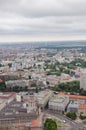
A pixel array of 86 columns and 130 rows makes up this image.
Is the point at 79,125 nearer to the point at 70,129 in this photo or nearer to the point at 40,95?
the point at 70,129

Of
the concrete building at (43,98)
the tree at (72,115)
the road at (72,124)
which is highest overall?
the concrete building at (43,98)

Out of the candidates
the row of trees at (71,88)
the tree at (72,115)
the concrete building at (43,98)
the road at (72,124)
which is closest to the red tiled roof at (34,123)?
the road at (72,124)

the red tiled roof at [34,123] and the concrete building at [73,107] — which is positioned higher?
the red tiled roof at [34,123]

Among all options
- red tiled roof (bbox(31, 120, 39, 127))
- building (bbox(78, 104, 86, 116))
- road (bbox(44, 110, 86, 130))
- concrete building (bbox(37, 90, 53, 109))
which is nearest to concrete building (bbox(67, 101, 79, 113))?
building (bbox(78, 104, 86, 116))

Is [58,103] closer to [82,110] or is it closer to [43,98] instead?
[43,98]

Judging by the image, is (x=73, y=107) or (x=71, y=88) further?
(x=71, y=88)

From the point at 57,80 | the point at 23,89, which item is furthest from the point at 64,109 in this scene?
the point at 57,80

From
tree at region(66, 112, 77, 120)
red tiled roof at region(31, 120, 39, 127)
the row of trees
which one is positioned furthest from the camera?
the row of trees

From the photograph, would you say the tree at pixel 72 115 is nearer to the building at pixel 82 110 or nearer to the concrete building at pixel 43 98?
the building at pixel 82 110

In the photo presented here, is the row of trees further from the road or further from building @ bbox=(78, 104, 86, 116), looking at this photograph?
the road

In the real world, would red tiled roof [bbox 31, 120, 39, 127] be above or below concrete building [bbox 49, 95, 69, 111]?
above

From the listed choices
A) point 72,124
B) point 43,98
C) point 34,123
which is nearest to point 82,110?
point 72,124
